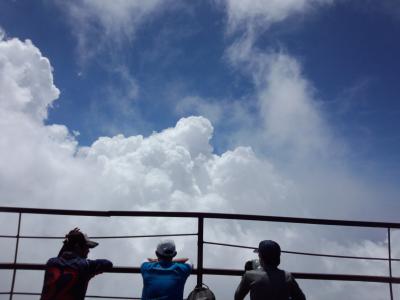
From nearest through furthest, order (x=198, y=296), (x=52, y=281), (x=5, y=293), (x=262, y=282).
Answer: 1. (x=262, y=282)
2. (x=52, y=281)
3. (x=198, y=296)
4. (x=5, y=293)

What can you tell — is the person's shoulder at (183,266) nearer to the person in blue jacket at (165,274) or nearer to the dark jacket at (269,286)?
the person in blue jacket at (165,274)

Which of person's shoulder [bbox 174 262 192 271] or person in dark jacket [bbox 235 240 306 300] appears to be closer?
person in dark jacket [bbox 235 240 306 300]

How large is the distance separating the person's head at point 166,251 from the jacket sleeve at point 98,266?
0.61 metres

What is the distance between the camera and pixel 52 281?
376 cm

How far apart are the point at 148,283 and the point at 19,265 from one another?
201 cm

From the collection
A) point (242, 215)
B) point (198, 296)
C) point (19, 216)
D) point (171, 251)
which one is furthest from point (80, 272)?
point (242, 215)

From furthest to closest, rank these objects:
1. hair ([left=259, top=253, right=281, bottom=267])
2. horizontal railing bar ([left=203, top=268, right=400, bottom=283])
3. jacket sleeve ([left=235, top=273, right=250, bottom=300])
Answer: horizontal railing bar ([left=203, top=268, right=400, bottom=283]), hair ([left=259, top=253, right=281, bottom=267]), jacket sleeve ([left=235, top=273, right=250, bottom=300])

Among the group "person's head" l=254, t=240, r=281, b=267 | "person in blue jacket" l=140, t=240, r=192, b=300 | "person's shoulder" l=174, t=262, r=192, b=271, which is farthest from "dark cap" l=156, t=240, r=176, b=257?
"person's head" l=254, t=240, r=281, b=267

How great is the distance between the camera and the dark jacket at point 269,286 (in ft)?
11.4

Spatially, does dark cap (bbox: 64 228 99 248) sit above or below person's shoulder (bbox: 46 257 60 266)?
above

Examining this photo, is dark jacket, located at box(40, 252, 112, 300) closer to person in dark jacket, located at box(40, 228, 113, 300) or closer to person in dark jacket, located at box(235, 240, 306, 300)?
person in dark jacket, located at box(40, 228, 113, 300)

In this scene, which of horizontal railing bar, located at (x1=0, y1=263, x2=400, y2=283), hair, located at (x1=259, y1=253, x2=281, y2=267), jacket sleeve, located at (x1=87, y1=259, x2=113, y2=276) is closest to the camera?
hair, located at (x1=259, y1=253, x2=281, y2=267)

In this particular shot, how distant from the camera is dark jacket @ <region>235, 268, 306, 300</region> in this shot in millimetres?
3484

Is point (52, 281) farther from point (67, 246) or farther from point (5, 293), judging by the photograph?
point (5, 293)
